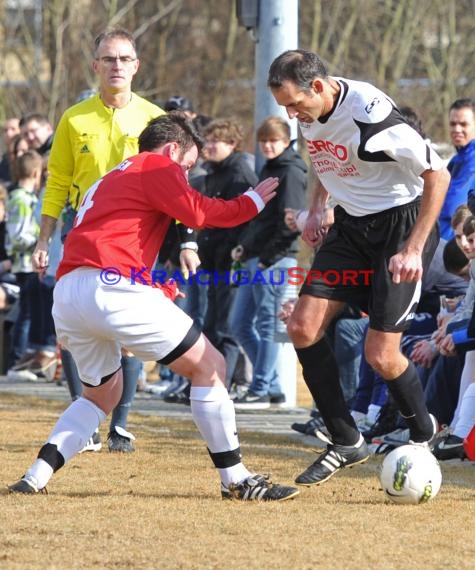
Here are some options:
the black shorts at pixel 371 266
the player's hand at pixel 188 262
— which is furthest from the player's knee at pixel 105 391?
the black shorts at pixel 371 266

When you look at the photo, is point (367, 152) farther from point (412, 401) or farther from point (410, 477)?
point (410, 477)

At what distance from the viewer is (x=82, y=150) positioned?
331 inches

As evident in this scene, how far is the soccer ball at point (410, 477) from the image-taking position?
6.36m

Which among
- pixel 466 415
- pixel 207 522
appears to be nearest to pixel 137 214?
pixel 207 522

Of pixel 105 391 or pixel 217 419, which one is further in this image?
pixel 105 391

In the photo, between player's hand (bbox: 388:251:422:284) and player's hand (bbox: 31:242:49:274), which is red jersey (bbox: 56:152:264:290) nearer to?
player's hand (bbox: 388:251:422:284)

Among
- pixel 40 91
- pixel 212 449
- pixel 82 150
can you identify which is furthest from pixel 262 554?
pixel 40 91

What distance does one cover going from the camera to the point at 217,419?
644cm

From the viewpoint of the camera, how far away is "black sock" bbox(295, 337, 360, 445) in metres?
6.98

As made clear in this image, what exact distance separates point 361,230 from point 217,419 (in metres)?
1.29

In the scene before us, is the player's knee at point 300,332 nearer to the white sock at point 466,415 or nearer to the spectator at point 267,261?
the white sock at point 466,415

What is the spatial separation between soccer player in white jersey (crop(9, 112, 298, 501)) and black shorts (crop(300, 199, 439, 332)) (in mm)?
540

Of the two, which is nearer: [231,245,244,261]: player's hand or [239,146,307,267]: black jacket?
[239,146,307,267]: black jacket

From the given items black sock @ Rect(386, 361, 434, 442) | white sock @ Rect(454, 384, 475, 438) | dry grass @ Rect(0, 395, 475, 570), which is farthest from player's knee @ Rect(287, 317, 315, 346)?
white sock @ Rect(454, 384, 475, 438)
